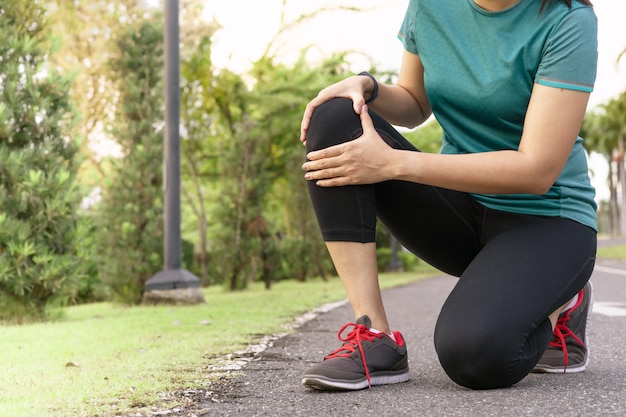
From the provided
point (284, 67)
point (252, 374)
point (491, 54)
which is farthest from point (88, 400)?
point (284, 67)

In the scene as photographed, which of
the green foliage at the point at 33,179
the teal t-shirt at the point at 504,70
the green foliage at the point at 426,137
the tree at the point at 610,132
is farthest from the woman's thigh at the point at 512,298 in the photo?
the tree at the point at 610,132

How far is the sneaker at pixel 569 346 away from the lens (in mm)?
2543

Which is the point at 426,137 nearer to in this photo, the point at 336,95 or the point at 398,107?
the point at 398,107

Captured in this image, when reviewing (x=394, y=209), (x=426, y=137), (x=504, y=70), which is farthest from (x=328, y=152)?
(x=426, y=137)

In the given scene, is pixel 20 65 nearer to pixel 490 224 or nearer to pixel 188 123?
pixel 490 224

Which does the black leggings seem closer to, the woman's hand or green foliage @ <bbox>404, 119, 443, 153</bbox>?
the woman's hand

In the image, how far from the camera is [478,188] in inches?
88.8

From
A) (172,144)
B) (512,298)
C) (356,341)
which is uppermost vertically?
(172,144)

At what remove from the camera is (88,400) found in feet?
6.86

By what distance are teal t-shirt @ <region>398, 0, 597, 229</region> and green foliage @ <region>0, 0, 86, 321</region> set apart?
3126mm

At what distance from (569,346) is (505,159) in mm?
809

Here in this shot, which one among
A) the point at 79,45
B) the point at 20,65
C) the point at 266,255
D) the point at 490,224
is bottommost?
the point at 266,255

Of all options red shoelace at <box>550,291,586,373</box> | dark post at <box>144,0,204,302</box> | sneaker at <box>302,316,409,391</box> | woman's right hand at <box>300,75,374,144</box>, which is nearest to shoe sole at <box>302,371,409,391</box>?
sneaker at <box>302,316,409,391</box>

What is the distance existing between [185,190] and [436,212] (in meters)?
10.8
